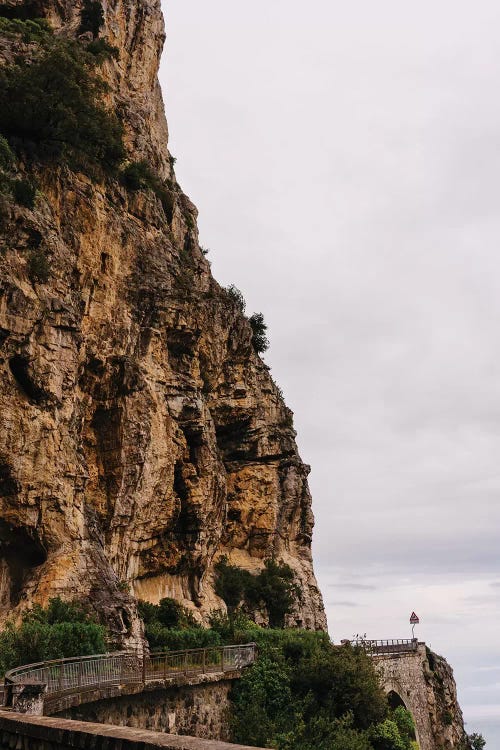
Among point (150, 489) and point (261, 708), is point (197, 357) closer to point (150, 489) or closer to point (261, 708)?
point (150, 489)

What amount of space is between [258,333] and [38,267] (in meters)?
31.4

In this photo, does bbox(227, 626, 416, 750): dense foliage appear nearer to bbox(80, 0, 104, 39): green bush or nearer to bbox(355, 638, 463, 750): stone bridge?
bbox(355, 638, 463, 750): stone bridge

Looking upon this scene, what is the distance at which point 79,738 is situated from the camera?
301 inches

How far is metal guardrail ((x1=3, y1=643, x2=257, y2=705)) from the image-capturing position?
15398mm

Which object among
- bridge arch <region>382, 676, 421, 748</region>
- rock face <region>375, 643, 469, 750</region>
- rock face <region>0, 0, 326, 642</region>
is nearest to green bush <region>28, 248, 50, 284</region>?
rock face <region>0, 0, 326, 642</region>

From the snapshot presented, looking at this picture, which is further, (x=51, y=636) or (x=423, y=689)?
(x=423, y=689)

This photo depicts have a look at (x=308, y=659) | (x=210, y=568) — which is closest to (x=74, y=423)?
(x=308, y=659)

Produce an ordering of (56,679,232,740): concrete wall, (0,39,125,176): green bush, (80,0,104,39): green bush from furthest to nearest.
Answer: (80,0,104,39): green bush < (0,39,125,176): green bush < (56,679,232,740): concrete wall

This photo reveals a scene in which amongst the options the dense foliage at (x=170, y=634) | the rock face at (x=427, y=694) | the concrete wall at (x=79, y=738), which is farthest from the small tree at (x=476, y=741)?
the concrete wall at (x=79, y=738)

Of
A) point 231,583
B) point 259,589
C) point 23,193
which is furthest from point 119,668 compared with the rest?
point 259,589

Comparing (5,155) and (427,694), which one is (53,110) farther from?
(427,694)

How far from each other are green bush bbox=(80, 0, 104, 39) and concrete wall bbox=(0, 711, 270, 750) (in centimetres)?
4521

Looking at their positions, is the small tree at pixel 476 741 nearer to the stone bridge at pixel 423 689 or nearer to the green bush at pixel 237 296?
the stone bridge at pixel 423 689

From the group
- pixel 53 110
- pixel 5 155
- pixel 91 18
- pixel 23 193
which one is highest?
pixel 91 18
